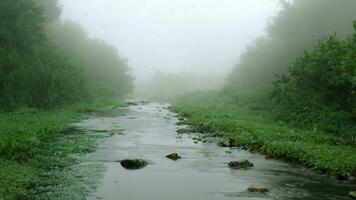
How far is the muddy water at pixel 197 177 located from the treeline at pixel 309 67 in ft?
32.0

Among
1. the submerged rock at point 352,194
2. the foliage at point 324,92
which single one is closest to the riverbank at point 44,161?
the submerged rock at point 352,194

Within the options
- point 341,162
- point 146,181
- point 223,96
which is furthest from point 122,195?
point 223,96

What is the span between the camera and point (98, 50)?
109688mm

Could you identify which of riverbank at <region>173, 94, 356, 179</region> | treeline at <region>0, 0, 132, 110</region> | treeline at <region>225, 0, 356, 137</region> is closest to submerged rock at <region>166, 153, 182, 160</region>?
riverbank at <region>173, 94, 356, 179</region>

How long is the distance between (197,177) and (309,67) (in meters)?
21.1

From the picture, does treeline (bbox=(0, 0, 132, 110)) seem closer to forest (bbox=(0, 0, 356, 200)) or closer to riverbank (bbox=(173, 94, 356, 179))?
forest (bbox=(0, 0, 356, 200))

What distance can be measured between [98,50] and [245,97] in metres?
54.0

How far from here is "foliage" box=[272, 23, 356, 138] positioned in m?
33.3

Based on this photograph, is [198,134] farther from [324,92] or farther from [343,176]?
[343,176]

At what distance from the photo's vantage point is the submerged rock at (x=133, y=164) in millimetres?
22266

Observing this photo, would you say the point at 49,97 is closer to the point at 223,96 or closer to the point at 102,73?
the point at 223,96

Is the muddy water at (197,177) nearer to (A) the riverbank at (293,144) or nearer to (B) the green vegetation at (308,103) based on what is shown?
(A) the riverbank at (293,144)

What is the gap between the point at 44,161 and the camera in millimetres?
22344

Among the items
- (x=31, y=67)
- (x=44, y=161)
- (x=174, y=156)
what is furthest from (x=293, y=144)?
(x=31, y=67)
